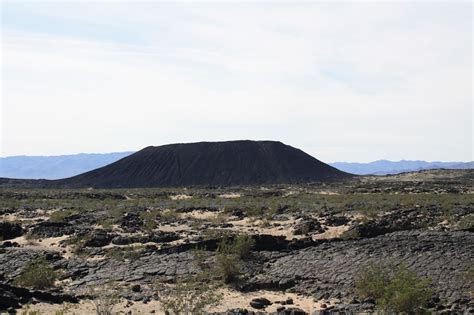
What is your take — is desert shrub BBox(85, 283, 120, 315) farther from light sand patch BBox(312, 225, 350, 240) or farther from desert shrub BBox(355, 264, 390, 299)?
light sand patch BBox(312, 225, 350, 240)

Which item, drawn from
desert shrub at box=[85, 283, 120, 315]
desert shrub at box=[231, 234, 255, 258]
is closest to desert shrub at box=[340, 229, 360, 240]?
desert shrub at box=[231, 234, 255, 258]

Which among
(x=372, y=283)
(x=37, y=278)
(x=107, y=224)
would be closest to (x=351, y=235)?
(x=372, y=283)

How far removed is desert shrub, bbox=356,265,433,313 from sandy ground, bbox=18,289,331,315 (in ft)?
4.34

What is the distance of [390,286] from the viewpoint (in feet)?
42.9

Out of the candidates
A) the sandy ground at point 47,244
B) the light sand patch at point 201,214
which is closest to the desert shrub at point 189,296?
the sandy ground at point 47,244

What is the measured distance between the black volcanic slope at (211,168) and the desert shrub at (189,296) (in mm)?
82138

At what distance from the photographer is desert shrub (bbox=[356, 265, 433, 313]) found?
41.5ft

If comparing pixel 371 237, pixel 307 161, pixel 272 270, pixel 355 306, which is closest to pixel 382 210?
pixel 371 237

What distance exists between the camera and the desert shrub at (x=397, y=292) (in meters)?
12.7

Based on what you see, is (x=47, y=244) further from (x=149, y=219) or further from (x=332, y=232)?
(x=332, y=232)

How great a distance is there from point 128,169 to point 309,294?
97.3 m

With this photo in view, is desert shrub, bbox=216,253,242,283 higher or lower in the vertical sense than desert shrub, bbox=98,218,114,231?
lower

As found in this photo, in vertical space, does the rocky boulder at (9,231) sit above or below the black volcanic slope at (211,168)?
below

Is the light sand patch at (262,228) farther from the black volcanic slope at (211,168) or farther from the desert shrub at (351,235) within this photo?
the black volcanic slope at (211,168)
